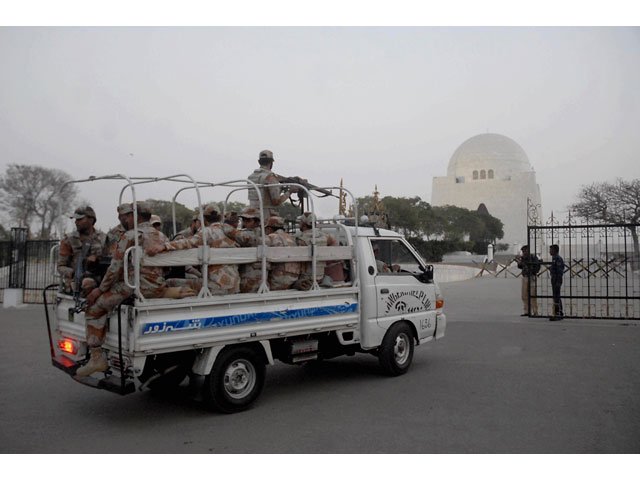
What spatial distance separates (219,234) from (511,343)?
636 cm

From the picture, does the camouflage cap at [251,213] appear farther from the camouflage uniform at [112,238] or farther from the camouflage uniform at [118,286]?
the camouflage uniform at [112,238]

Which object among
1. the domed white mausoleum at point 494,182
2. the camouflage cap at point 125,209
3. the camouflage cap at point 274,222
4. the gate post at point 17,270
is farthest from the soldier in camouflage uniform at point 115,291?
the domed white mausoleum at point 494,182

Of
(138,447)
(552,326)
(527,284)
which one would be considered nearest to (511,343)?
(552,326)

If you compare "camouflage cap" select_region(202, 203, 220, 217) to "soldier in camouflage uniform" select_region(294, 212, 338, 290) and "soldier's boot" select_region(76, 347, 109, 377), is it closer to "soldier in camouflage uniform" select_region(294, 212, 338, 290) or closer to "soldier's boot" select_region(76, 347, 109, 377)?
"soldier in camouflage uniform" select_region(294, 212, 338, 290)

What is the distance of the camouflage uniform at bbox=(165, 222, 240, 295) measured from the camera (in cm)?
544

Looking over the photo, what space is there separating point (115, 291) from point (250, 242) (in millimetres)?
1635

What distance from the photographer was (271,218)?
642 cm

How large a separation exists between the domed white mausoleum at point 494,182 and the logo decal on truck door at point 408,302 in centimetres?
6908

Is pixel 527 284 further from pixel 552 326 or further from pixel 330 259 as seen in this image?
pixel 330 259

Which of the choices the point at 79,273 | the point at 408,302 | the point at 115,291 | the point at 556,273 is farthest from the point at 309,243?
the point at 556,273

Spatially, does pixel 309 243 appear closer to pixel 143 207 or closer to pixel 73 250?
pixel 143 207

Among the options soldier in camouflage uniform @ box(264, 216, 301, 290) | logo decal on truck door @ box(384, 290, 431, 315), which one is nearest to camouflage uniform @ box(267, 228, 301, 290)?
soldier in camouflage uniform @ box(264, 216, 301, 290)

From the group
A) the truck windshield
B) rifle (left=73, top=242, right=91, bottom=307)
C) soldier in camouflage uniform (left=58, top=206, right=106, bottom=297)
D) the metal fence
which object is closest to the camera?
rifle (left=73, top=242, right=91, bottom=307)

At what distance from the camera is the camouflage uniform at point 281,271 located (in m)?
6.12
